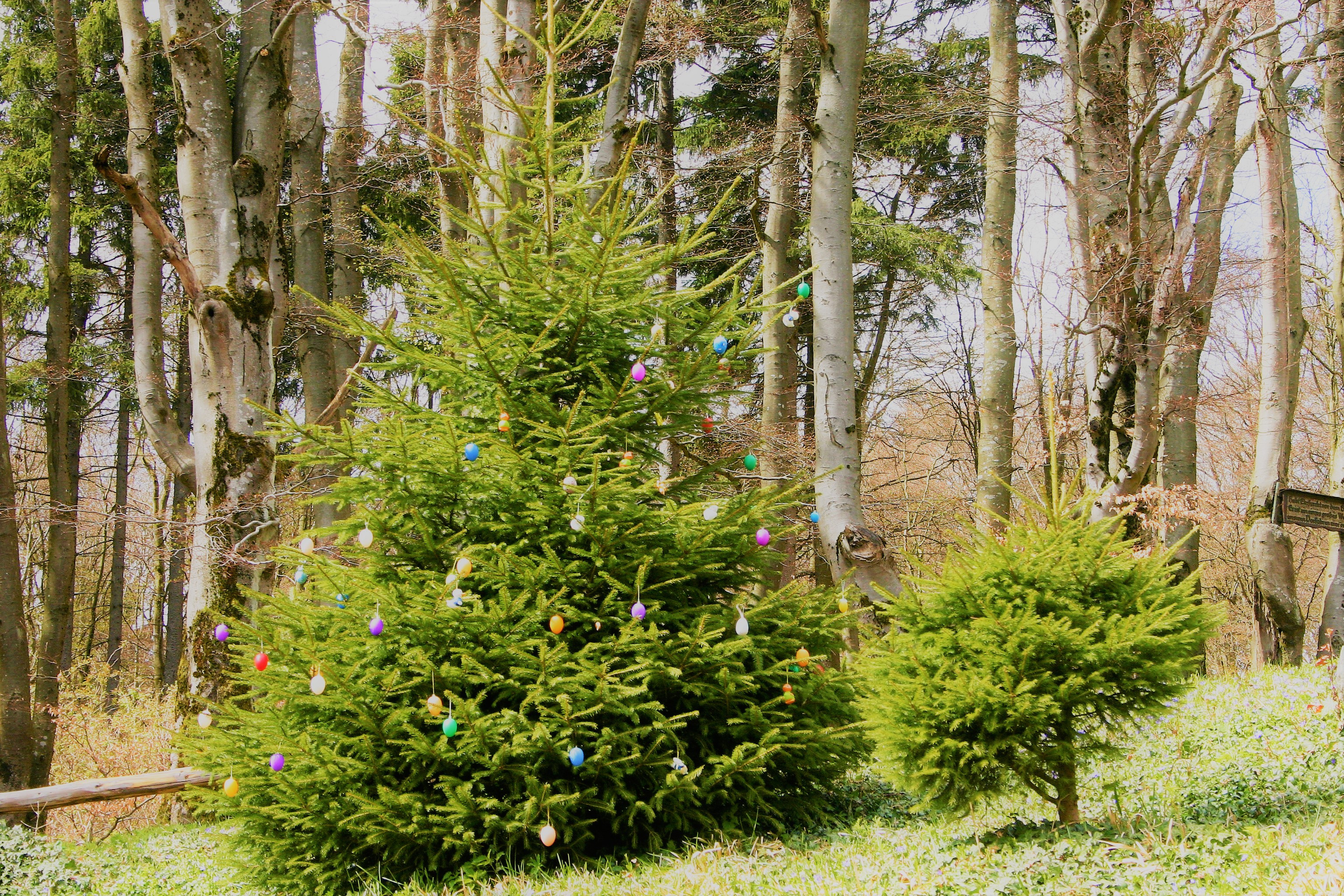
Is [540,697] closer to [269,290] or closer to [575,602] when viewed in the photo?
[575,602]

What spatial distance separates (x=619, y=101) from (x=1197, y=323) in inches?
296

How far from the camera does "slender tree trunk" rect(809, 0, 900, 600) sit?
21.2 ft

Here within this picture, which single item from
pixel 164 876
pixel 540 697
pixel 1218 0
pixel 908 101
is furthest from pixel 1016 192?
pixel 164 876

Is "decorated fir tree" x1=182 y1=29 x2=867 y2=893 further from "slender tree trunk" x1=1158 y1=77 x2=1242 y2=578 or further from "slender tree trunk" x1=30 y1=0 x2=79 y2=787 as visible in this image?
"slender tree trunk" x1=1158 y1=77 x2=1242 y2=578

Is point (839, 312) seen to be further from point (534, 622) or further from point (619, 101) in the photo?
point (534, 622)

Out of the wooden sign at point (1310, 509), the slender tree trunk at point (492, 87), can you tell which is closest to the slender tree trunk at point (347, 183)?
the slender tree trunk at point (492, 87)

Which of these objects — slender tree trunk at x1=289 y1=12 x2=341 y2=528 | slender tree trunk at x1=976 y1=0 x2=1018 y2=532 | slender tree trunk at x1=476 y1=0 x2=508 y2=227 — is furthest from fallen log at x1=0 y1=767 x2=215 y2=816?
slender tree trunk at x1=976 y1=0 x2=1018 y2=532

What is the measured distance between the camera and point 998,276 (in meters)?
10.9

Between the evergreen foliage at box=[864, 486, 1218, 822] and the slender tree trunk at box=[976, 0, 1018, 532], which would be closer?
the evergreen foliage at box=[864, 486, 1218, 822]

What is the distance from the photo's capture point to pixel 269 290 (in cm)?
706

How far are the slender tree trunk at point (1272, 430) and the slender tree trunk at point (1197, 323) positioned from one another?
21.4 inches

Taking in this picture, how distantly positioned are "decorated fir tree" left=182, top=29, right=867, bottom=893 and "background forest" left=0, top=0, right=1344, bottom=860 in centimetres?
39

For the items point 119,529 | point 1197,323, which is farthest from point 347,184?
point 1197,323

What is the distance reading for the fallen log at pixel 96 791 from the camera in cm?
584
